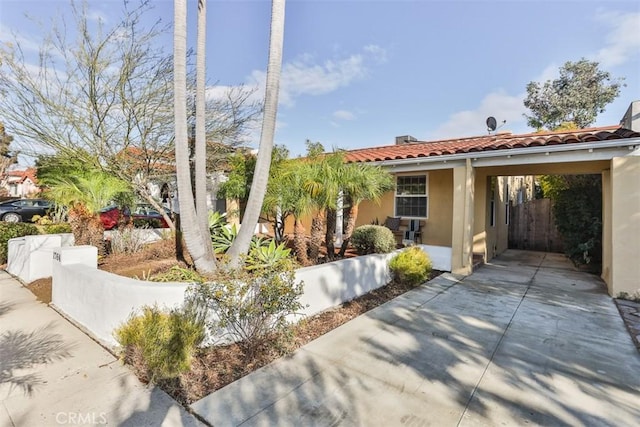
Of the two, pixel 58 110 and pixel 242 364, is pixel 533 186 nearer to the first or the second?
pixel 242 364

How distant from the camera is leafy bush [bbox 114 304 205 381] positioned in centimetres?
344

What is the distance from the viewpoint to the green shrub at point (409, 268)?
7727mm

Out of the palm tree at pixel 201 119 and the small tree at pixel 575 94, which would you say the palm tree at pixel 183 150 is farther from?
the small tree at pixel 575 94

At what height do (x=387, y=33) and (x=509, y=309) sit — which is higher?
(x=387, y=33)

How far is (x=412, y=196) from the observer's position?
37.3 feet

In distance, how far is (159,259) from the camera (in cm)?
741

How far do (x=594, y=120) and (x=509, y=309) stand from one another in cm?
2774

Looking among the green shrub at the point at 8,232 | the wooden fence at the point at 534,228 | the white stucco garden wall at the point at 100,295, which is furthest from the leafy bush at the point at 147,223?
the wooden fence at the point at 534,228

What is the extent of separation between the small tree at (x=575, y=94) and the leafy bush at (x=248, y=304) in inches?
1135

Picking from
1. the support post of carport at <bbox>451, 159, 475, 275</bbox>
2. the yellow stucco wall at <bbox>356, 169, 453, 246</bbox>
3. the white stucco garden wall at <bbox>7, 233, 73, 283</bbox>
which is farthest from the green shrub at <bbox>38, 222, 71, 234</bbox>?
the support post of carport at <bbox>451, 159, 475, 275</bbox>

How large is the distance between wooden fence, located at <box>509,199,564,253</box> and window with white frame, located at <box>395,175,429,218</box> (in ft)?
23.2

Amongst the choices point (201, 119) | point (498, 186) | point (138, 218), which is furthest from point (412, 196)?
point (138, 218)

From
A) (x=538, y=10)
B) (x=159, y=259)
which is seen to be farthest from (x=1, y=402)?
(x=538, y=10)

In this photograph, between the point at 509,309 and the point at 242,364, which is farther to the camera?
the point at 509,309
